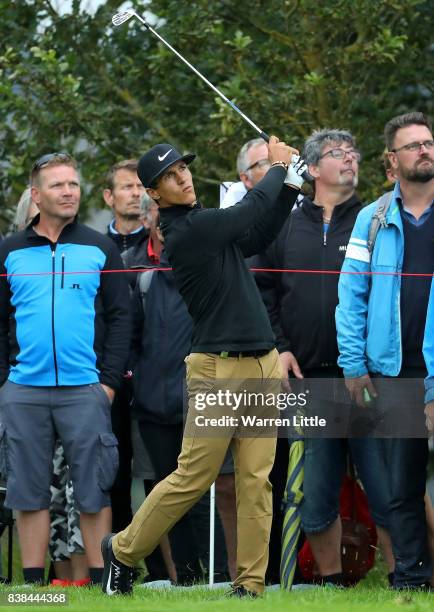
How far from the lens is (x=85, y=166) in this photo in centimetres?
1312

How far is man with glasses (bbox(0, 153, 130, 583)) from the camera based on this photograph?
9.82 m

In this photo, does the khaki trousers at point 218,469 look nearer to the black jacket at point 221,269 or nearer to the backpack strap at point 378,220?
the black jacket at point 221,269

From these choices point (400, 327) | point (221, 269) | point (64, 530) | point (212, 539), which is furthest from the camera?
point (64, 530)

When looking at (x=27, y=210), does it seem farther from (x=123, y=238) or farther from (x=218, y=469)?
(x=218, y=469)

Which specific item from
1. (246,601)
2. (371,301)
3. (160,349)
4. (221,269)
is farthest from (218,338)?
(160,349)

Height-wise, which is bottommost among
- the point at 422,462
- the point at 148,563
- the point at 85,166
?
the point at 148,563

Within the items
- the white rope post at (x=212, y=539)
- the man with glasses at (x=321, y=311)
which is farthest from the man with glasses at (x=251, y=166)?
the white rope post at (x=212, y=539)

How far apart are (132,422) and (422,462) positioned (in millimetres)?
2258

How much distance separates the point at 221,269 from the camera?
8539mm

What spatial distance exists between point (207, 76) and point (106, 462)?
3.96 metres

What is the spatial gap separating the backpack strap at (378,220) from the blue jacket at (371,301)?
0.02 m

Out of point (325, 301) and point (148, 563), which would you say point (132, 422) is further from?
point (325, 301)

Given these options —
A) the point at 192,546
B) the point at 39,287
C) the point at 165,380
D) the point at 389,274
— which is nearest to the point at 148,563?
the point at 192,546

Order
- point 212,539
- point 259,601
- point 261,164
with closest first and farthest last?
point 259,601
point 212,539
point 261,164
